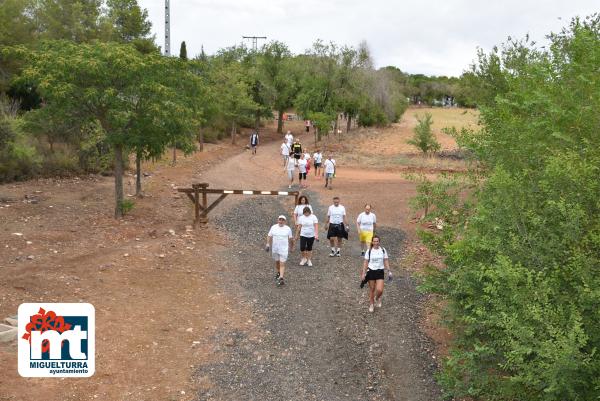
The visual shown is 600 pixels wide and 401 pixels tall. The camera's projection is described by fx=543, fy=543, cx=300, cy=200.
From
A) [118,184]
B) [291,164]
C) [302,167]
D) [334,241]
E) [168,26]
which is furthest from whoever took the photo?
[168,26]

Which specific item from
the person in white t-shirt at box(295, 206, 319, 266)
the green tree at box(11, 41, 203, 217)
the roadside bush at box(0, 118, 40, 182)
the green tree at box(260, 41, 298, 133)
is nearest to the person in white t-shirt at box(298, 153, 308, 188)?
the green tree at box(11, 41, 203, 217)

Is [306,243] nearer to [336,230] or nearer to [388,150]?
[336,230]

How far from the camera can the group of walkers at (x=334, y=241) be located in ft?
34.4

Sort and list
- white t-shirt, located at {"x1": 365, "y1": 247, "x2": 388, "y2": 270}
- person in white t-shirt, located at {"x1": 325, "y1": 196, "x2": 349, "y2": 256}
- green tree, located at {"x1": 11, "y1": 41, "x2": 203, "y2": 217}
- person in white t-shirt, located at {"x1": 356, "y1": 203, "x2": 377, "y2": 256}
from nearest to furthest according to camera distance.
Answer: white t-shirt, located at {"x1": 365, "y1": 247, "x2": 388, "y2": 270} → person in white t-shirt, located at {"x1": 356, "y1": 203, "x2": 377, "y2": 256} → person in white t-shirt, located at {"x1": 325, "y1": 196, "x2": 349, "y2": 256} → green tree, located at {"x1": 11, "y1": 41, "x2": 203, "y2": 217}

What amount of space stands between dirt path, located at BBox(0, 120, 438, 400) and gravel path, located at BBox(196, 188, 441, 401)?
28mm

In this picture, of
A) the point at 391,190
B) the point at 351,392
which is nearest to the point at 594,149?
the point at 351,392

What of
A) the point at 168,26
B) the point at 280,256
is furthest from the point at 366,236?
the point at 168,26

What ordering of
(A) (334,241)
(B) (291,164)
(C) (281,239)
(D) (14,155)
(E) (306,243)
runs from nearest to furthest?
(C) (281,239), (E) (306,243), (A) (334,241), (D) (14,155), (B) (291,164)

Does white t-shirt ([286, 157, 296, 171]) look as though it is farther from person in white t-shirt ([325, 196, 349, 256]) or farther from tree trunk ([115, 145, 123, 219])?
person in white t-shirt ([325, 196, 349, 256])

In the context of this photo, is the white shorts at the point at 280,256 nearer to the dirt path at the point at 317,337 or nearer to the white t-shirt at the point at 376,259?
the dirt path at the point at 317,337

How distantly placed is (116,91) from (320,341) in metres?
9.55

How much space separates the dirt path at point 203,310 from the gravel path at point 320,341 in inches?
1.1

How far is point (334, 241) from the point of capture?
14.3m

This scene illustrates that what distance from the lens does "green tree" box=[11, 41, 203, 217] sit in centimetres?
1470
